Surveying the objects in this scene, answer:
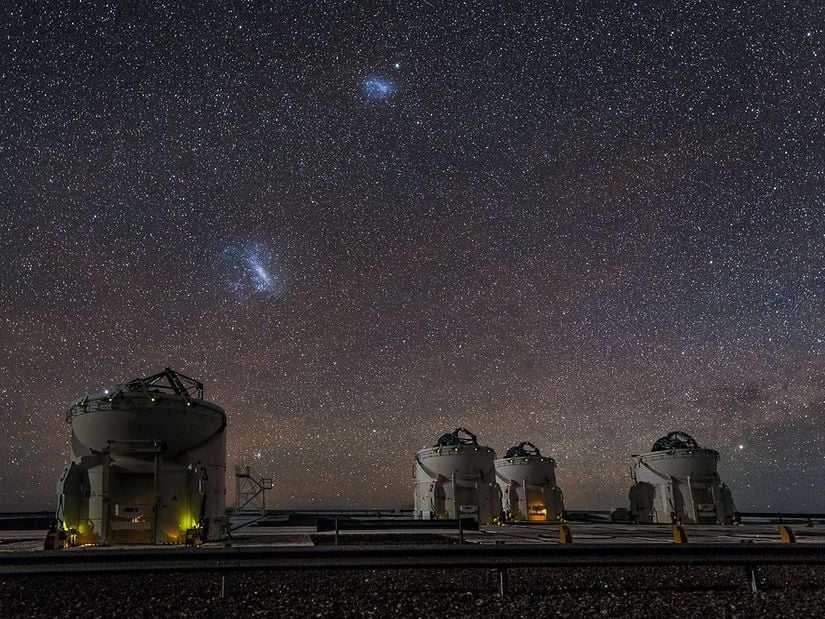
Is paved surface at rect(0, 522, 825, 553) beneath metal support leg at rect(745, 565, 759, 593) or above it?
beneath

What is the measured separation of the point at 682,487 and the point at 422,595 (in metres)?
41.1

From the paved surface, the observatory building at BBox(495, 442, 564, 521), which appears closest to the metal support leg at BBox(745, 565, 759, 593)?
the paved surface

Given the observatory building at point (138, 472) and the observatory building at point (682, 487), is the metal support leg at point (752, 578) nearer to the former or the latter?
the observatory building at point (138, 472)

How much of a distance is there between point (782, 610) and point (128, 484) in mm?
20150

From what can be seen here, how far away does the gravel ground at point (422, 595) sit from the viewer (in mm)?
7574

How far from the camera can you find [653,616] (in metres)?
7.26

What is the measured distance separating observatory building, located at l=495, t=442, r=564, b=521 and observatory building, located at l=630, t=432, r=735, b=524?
6.56 m

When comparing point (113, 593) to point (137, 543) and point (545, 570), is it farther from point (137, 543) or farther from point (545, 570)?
point (137, 543)

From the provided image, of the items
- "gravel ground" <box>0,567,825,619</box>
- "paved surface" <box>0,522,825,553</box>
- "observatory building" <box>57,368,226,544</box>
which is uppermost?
"observatory building" <box>57,368,226,544</box>

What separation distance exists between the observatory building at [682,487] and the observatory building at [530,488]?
21.5 feet

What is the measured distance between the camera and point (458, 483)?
42469 mm

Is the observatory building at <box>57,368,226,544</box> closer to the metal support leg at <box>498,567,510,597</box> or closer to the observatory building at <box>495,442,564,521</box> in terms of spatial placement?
the metal support leg at <box>498,567,510,597</box>

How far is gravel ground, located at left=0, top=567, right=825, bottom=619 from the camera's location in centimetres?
757

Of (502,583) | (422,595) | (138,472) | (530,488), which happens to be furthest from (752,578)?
(530,488)
